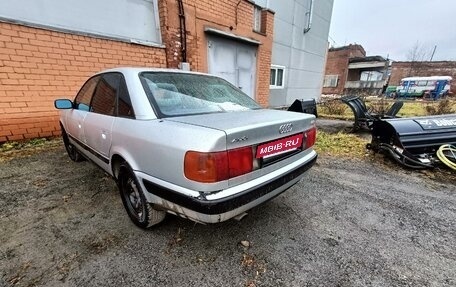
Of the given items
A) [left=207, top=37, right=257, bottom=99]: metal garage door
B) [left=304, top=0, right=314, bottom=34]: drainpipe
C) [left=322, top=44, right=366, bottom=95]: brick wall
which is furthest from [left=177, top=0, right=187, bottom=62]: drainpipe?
[left=322, top=44, right=366, bottom=95]: brick wall

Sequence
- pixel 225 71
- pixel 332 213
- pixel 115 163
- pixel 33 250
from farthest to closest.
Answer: pixel 225 71 < pixel 332 213 < pixel 115 163 < pixel 33 250

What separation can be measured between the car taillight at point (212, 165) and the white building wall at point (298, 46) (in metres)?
8.85

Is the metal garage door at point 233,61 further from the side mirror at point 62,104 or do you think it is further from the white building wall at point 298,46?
the side mirror at point 62,104

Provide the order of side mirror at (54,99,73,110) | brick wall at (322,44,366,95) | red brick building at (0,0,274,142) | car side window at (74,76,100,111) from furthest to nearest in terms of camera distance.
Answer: brick wall at (322,44,366,95)
red brick building at (0,0,274,142)
side mirror at (54,99,73,110)
car side window at (74,76,100,111)

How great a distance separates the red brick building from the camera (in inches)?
163

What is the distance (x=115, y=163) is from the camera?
229 cm

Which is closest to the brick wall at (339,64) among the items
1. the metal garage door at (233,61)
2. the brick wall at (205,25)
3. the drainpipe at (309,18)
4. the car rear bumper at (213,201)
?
the drainpipe at (309,18)

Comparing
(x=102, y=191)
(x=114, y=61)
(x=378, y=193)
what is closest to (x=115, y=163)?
(x=102, y=191)

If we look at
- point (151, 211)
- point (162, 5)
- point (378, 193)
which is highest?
point (162, 5)

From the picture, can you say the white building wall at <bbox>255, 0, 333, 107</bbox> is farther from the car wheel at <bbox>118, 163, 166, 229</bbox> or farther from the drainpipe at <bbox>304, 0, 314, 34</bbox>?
the car wheel at <bbox>118, 163, 166, 229</bbox>

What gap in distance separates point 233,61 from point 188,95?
6184 mm

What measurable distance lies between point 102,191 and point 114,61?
367cm

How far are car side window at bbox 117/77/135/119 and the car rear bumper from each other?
24.5 inches

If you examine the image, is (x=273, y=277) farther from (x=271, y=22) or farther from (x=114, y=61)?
(x=271, y=22)
